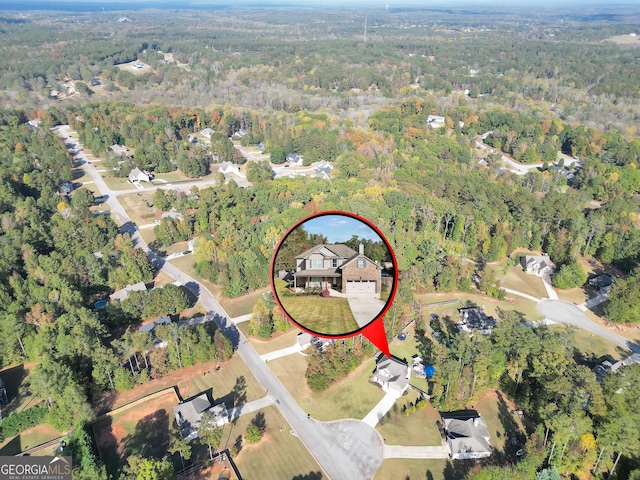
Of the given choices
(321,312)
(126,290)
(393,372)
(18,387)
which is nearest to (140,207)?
(126,290)

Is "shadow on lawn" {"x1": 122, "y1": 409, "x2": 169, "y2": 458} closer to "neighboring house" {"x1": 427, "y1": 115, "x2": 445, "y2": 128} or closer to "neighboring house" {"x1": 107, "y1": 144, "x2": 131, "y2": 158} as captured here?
"neighboring house" {"x1": 107, "y1": 144, "x2": 131, "y2": 158}

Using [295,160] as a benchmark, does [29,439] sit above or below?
below

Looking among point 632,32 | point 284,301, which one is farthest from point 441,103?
point 632,32

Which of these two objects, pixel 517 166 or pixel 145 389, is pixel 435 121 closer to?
pixel 517 166

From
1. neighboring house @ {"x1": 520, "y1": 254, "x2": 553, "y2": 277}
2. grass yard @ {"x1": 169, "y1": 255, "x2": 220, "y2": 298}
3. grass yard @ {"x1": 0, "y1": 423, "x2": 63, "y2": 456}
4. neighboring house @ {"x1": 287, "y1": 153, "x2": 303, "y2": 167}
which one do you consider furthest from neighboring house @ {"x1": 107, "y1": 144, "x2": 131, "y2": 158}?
neighboring house @ {"x1": 520, "y1": 254, "x2": 553, "y2": 277}

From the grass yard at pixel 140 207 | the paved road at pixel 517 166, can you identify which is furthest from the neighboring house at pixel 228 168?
the paved road at pixel 517 166

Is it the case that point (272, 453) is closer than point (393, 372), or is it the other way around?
point (272, 453)

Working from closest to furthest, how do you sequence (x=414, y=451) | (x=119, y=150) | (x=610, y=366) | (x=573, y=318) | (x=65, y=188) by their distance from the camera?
(x=414, y=451) < (x=610, y=366) < (x=573, y=318) < (x=65, y=188) < (x=119, y=150)
